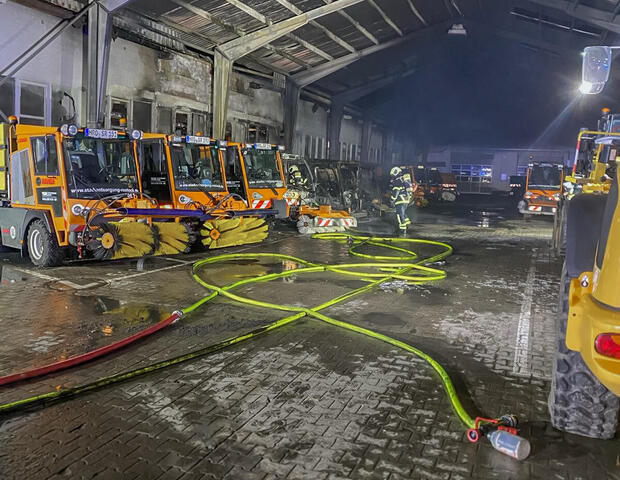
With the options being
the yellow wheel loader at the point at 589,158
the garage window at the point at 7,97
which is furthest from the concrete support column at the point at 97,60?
the yellow wheel loader at the point at 589,158

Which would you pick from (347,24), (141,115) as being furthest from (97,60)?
(347,24)

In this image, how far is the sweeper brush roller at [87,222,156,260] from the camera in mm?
8641

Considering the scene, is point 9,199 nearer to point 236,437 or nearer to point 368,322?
point 368,322

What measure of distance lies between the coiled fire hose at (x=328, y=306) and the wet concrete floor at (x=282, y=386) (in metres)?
0.07

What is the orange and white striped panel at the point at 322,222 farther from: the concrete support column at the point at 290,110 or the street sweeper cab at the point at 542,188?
the concrete support column at the point at 290,110

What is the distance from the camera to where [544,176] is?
20453mm

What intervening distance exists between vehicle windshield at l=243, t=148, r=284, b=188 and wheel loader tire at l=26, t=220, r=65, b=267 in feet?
16.7

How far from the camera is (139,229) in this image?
30.1 ft

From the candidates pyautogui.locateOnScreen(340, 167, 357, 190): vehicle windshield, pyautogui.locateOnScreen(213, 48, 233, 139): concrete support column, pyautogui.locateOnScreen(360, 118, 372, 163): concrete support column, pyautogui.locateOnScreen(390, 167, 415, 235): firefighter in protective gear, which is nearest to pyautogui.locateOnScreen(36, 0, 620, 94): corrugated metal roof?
pyautogui.locateOnScreen(213, 48, 233, 139): concrete support column

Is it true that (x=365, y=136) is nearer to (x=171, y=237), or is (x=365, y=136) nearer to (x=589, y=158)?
(x=589, y=158)

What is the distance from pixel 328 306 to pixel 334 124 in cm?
2415

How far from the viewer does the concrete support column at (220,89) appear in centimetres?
1869

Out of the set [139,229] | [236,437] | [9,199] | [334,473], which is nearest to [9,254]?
[9,199]

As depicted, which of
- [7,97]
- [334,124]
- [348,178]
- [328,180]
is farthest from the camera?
[334,124]
